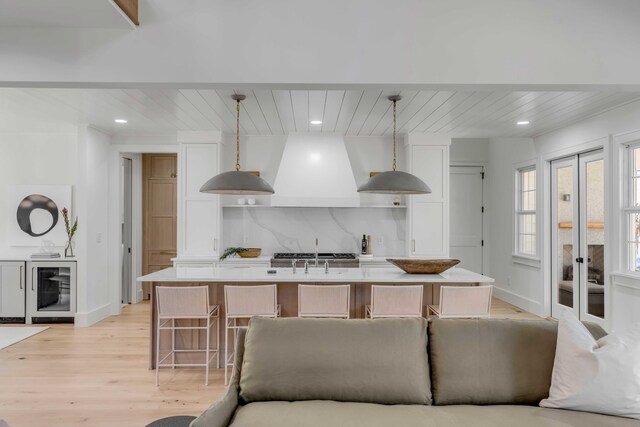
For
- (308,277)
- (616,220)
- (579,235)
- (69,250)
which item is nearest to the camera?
(308,277)

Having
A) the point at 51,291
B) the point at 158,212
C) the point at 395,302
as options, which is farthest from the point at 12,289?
the point at 395,302

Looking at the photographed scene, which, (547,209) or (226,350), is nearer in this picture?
(226,350)

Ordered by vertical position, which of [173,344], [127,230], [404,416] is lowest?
[173,344]

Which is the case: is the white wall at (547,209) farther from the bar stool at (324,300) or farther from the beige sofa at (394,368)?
the bar stool at (324,300)

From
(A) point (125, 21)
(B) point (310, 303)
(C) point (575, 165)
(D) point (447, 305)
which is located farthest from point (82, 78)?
(C) point (575, 165)

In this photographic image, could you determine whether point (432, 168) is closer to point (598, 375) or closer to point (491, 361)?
point (491, 361)

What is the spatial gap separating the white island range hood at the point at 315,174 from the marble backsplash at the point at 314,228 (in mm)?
537

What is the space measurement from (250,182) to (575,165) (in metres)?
4.08

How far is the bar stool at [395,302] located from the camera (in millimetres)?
3436

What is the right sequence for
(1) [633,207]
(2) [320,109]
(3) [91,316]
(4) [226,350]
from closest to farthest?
(4) [226,350], (1) [633,207], (2) [320,109], (3) [91,316]

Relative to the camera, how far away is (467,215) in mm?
7234

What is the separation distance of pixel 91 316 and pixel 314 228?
3.23 metres

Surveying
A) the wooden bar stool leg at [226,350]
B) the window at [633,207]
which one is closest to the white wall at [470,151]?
the window at [633,207]

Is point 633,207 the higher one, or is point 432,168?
point 432,168
